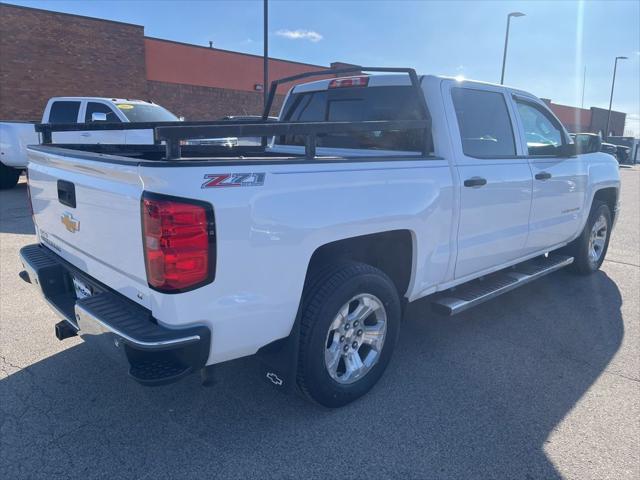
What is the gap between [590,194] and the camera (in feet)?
17.7

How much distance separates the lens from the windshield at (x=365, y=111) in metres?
3.74

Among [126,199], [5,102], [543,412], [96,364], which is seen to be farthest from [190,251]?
[5,102]

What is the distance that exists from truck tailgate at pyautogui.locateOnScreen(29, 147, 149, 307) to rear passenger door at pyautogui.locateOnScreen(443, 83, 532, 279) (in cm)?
223

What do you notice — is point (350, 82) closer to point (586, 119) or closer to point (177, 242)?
point (177, 242)

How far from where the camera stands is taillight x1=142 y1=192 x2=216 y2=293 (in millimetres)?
2143

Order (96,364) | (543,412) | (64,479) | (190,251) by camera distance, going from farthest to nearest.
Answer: (96,364) → (543,412) → (64,479) → (190,251)

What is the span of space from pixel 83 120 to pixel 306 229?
9.89m

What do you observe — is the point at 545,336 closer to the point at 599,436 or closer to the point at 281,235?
the point at 599,436

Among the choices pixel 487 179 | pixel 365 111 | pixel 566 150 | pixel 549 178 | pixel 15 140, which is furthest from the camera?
pixel 15 140

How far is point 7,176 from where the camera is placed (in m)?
11.9

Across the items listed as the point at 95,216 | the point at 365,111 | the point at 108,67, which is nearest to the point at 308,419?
the point at 95,216

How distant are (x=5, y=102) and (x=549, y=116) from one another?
19.4m

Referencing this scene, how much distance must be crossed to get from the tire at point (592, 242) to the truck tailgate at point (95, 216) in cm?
503

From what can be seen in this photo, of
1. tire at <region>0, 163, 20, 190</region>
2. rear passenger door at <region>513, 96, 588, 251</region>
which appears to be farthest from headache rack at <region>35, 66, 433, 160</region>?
tire at <region>0, 163, 20, 190</region>
